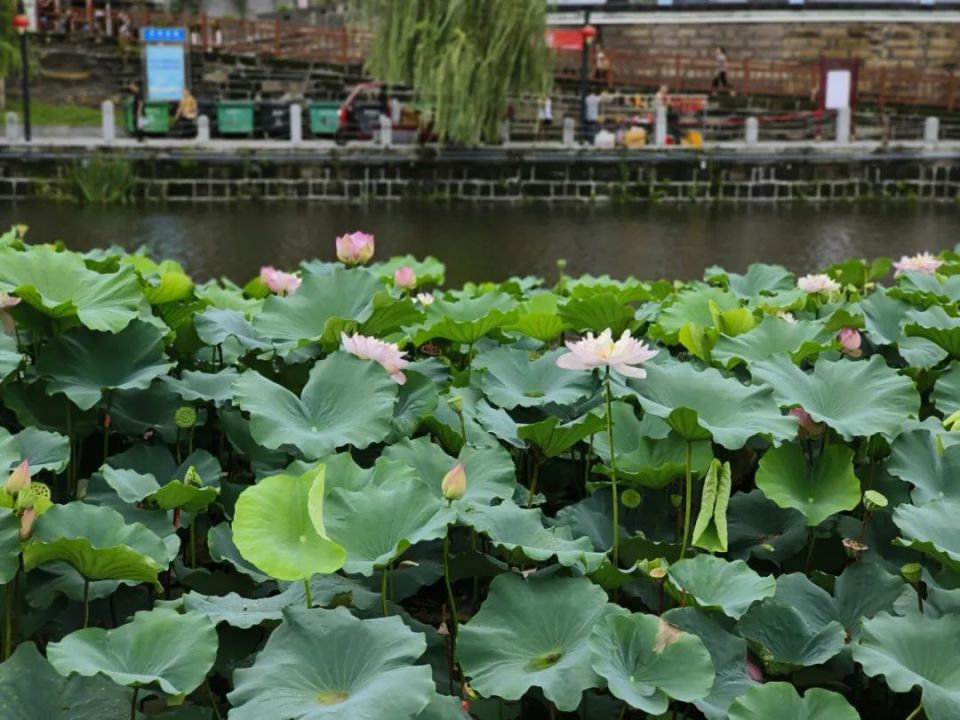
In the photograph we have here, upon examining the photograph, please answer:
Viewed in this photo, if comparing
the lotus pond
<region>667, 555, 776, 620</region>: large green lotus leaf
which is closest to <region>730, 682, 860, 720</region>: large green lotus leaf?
the lotus pond

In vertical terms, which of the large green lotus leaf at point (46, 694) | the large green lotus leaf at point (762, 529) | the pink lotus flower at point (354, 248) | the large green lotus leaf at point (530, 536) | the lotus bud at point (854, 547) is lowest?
the large green lotus leaf at point (46, 694)

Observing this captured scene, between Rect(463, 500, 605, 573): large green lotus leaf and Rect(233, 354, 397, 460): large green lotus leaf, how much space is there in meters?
0.22

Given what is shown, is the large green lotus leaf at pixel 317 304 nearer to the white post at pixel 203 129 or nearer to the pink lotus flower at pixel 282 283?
the pink lotus flower at pixel 282 283

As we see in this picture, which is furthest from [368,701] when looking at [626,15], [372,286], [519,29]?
[626,15]

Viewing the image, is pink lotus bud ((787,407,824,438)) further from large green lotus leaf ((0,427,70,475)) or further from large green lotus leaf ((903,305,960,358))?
large green lotus leaf ((0,427,70,475))

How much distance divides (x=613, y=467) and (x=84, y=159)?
54.9 ft

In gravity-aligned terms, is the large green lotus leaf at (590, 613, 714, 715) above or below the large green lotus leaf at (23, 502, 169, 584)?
below

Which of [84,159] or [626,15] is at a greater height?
[626,15]

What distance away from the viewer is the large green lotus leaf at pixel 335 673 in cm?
110

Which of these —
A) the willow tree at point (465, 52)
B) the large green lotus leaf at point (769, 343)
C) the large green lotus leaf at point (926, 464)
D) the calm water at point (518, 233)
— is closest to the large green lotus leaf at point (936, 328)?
the large green lotus leaf at point (769, 343)

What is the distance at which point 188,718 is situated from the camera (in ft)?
4.10

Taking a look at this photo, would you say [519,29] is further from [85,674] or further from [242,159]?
[85,674]

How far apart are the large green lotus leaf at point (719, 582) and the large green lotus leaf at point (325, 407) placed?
431mm

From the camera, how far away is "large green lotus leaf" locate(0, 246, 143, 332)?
1703 mm
